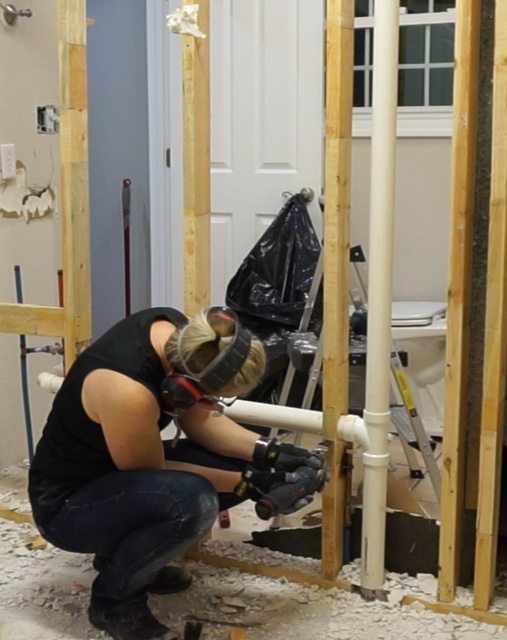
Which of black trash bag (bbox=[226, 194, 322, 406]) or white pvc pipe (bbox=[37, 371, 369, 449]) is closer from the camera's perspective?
white pvc pipe (bbox=[37, 371, 369, 449])

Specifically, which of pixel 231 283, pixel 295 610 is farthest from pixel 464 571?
pixel 231 283

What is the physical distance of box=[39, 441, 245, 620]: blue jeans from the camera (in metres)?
2.36

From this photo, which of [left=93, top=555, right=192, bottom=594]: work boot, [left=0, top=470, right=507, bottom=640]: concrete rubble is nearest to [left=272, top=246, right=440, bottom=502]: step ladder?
Result: [left=0, top=470, right=507, bottom=640]: concrete rubble

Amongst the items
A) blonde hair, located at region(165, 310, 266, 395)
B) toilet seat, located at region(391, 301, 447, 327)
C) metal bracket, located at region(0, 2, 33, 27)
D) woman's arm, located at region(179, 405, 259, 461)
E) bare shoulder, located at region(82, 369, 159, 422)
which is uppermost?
metal bracket, located at region(0, 2, 33, 27)

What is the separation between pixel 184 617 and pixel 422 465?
53.2 inches

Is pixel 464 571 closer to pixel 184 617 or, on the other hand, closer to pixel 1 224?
pixel 184 617

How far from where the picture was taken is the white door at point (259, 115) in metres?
4.07

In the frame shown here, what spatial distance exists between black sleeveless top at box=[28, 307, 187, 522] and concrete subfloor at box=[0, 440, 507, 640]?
305mm

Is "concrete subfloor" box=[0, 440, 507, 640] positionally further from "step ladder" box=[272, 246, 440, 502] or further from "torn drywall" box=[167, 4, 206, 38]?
"torn drywall" box=[167, 4, 206, 38]

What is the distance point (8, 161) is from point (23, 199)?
0.17m

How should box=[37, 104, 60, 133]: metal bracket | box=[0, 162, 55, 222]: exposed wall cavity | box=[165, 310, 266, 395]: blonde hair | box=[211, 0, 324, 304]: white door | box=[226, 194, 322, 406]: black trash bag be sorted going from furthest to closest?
box=[211, 0, 324, 304]: white door
box=[226, 194, 322, 406]: black trash bag
box=[0, 162, 55, 222]: exposed wall cavity
box=[37, 104, 60, 133]: metal bracket
box=[165, 310, 266, 395]: blonde hair

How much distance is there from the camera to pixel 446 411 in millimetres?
2500

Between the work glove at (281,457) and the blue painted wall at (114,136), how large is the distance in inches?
94.9

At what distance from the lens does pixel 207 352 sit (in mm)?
2215
